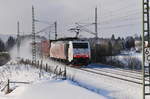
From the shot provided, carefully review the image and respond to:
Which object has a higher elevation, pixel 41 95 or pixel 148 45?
pixel 148 45

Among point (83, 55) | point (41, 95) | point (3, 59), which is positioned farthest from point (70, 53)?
point (3, 59)

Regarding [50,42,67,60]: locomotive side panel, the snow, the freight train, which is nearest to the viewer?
the snow

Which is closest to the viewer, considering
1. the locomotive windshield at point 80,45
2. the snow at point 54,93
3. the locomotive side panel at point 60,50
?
the snow at point 54,93

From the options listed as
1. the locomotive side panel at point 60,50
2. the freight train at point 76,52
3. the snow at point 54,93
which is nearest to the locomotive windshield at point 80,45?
the freight train at point 76,52

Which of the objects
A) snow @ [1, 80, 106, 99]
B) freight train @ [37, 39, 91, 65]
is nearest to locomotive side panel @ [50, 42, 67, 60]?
freight train @ [37, 39, 91, 65]

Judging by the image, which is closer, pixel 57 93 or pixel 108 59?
pixel 57 93

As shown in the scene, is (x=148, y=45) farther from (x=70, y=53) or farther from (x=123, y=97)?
(x=70, y=53)

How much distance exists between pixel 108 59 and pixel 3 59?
45.2m

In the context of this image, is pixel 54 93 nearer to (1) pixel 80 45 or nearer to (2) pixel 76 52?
(2) pixel 76 52

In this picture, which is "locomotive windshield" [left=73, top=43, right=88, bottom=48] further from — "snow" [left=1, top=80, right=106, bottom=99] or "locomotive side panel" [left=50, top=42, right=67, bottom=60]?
"snow" [left=1, top=80, right=106, bottom=99]

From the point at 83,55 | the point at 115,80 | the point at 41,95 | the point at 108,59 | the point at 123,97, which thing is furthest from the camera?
the point at 108,59

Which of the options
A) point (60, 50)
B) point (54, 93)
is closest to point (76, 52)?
point (60, 50)

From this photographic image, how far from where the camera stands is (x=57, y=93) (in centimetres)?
1502

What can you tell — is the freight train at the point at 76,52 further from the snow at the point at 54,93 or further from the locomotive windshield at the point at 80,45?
the snow at the point at 54,93
